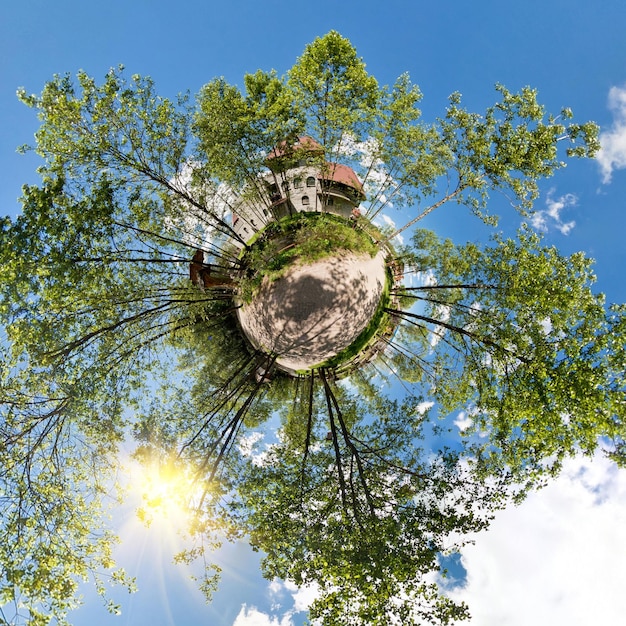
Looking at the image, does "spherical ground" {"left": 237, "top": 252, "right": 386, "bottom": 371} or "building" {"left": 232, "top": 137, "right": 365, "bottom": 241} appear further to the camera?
"spherical ground" {"left": 237, "top": 252, "right": 386, "bottom": 371}

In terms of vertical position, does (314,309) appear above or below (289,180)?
below

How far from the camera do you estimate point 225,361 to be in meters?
20.0

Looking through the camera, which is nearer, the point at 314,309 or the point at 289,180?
the point at 314,309

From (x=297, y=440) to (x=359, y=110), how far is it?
1429cm

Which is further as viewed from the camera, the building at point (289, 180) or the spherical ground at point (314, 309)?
the spherical ground at point (314, 309)

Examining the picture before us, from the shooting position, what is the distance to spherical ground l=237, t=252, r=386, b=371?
1617 cm

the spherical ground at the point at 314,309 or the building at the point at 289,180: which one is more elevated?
the building at the point at 289,180

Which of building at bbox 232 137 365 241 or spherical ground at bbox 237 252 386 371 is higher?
building at bbox 232 137 365 241

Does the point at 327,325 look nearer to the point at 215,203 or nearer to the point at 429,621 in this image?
the point at 215,203

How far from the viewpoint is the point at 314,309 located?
52.7 feet

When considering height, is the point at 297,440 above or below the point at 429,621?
above

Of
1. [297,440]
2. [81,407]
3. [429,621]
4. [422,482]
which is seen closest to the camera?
[429,621]

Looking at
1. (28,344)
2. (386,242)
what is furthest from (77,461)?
(386,242)

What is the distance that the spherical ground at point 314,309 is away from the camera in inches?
637
